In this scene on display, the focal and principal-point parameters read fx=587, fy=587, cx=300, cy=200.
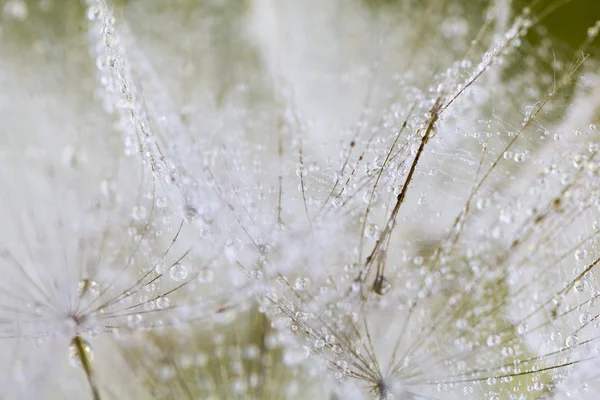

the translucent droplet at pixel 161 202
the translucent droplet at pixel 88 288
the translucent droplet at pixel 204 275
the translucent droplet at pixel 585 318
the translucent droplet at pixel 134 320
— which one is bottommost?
the translucent droplet at pixel 585 318

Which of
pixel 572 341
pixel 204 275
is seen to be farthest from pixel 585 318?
pixel 204 275

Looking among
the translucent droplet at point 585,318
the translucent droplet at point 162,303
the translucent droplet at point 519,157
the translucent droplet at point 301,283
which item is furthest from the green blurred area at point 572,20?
the translucent droplet at point 162,303

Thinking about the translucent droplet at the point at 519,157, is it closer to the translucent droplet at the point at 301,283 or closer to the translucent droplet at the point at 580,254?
the translucent droplet at the point at 580,254

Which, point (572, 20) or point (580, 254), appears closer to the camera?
point (580, 254)

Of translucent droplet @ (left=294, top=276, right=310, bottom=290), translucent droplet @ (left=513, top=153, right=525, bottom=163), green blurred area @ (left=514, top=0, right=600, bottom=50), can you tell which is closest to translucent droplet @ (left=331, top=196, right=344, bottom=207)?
translucent droplet @ (left=294, top=276, right=310, bottom=290)

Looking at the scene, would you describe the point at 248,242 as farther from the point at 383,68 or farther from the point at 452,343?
the point at 383,68

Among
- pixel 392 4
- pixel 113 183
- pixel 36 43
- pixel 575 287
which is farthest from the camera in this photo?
pixel 392 4

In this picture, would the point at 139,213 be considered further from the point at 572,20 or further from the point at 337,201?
the point at 572,20

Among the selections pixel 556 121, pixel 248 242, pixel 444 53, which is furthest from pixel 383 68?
pixel 248 242

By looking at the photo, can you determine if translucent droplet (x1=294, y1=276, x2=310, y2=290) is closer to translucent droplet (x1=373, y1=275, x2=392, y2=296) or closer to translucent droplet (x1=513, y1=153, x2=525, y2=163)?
translucent droplet (x1=373, y1=275, x2=392, y2=296)

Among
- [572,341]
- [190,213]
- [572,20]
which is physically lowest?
[572,341]

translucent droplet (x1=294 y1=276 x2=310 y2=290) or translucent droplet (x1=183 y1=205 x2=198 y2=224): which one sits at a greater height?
translucent droplet (x1=183 y1=205 x2=198 y2=224)
